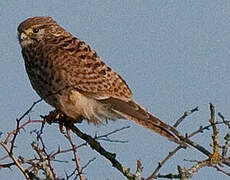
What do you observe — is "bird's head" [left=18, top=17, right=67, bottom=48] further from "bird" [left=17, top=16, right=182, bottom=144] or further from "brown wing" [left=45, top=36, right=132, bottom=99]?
"brown wing" [left=45, top=36, right=132, bottom=99]

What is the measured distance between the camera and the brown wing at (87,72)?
189 inches

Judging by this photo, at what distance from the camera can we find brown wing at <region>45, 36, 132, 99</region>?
4809 mm

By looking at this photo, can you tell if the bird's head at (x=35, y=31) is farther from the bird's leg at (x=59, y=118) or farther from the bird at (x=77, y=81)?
the bird's leg at (x=59, y=118)

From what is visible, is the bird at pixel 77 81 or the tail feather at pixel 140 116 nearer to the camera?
the tail feather at pixel 140 116

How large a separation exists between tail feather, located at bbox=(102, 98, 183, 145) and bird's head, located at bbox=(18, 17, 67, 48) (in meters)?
0.95

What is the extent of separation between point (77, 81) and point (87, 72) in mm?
145

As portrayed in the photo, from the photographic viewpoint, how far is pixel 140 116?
441cm

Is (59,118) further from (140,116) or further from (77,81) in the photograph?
(140,116)

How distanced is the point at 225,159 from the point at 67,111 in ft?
6.38

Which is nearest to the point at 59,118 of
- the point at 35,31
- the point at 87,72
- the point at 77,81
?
the point at 77,81

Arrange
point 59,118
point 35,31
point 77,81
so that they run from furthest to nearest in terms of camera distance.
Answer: point 35,31, point 77,81, point 59,118

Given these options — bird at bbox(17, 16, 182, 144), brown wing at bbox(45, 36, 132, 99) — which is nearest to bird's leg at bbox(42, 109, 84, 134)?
bird at bbox(17, 16, 182, 144)

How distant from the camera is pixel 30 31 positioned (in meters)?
5.27

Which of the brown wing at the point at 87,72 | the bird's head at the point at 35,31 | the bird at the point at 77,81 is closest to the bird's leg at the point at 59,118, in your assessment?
the bird at the point at 77,81
